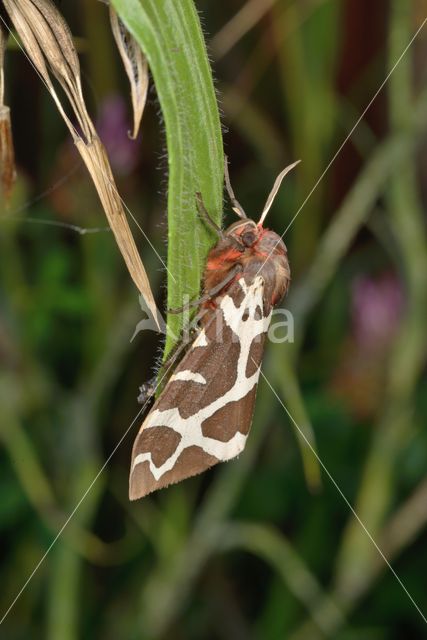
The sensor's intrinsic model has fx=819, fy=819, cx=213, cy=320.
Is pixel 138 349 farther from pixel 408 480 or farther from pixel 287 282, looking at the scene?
pixel 287 282

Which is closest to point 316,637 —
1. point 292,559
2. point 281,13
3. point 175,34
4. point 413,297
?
point 292,559

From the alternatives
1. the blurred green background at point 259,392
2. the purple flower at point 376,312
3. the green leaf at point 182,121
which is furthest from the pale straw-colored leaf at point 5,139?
the purple flower at point 376,312

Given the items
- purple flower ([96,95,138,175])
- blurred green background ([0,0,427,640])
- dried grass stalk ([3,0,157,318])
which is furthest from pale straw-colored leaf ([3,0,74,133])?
purple flower ([96,95,138,175])

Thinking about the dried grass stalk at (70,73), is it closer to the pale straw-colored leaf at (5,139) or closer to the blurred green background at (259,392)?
the pale straw-colored leaf at (5,139)

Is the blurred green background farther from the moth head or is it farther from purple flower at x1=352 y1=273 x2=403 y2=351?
the moth head

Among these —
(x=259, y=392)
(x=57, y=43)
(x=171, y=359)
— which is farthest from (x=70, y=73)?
(x=259, y=392)

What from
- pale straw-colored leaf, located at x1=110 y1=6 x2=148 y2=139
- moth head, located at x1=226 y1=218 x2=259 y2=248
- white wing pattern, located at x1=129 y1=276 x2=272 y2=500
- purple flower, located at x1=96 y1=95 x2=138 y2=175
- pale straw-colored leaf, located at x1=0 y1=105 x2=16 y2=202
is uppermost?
pale straw-colored leaf, located at x1=110 y1=6 x2=148 y2=139

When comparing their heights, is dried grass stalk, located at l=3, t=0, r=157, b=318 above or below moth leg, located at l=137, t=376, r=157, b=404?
above
